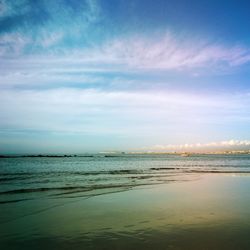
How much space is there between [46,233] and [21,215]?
117 inches

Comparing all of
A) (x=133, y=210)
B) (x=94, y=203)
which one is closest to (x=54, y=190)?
(x=94, y=203)

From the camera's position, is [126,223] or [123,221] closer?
[126,223]

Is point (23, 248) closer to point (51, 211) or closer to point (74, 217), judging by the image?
point (74, 217)

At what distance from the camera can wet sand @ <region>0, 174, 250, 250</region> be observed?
8398mm

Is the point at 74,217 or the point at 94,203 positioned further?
the point at 94,203

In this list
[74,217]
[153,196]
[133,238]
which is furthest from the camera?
[153,196]

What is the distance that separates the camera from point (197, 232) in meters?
9.50

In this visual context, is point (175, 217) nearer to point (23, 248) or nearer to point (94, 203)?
point (94, 203)

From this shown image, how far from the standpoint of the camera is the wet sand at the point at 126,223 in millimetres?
8398

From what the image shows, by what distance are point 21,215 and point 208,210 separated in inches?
324

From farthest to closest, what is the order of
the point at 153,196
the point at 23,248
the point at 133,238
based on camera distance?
the point at 153,196, the point at 133,238, the point at 23,248

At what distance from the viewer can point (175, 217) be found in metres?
11.8

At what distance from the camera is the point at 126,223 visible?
10.7 metres

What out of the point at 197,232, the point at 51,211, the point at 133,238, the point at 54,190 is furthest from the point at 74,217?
the point at 54,190
